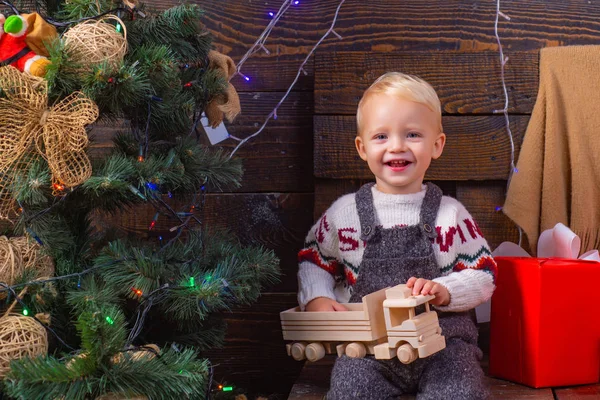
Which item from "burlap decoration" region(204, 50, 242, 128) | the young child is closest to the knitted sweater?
the young child

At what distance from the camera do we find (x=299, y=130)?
193 cm

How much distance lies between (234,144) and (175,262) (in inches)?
23.5

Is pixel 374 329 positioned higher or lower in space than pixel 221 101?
lower

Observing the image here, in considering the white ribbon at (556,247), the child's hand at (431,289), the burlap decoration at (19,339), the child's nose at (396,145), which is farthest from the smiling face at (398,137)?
the burlap decoration at (19,339)

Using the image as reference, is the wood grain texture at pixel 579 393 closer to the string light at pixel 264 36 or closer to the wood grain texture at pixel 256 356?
the wood grain texture at pixel 256 356

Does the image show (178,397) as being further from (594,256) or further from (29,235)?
(594,256)

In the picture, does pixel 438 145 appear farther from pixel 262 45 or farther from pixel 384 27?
pixel 262 45

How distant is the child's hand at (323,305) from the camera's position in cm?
151

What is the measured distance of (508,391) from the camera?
1.48 m

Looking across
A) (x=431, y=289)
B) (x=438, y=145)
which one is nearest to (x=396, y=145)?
(x=438, y=145)

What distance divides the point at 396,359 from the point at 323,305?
194mm

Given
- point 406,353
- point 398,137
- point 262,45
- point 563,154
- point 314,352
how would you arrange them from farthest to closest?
point 262,45, point 563,154, point 398,137, point 314,352, point 406,353

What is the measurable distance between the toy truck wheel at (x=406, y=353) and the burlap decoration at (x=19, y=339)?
0.62 metres

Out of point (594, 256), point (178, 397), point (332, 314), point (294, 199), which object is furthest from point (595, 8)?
point (178, 397)
